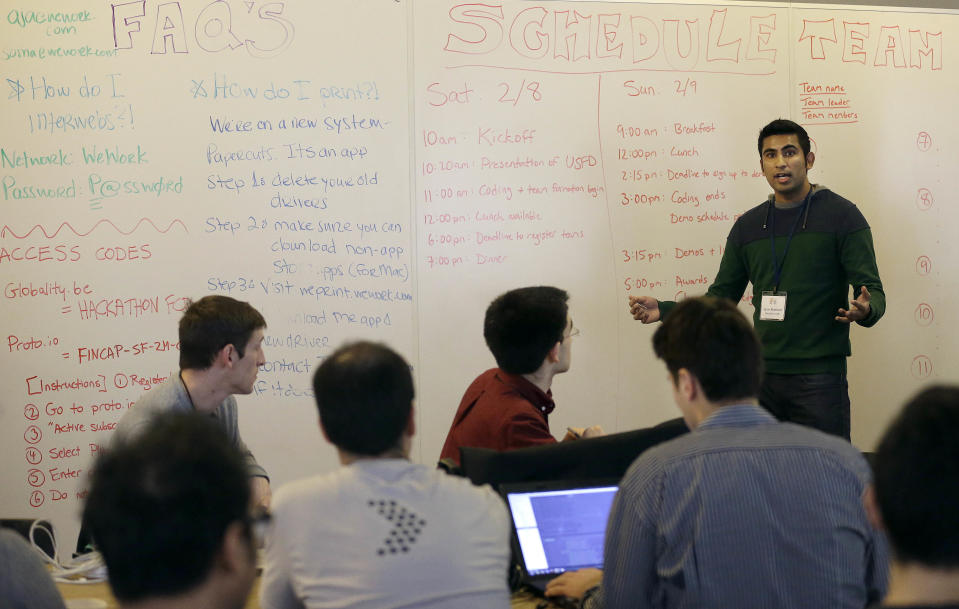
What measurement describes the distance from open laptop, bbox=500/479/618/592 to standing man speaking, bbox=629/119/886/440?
205 centimetres

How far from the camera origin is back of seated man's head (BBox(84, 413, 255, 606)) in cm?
106

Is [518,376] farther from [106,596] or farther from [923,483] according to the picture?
[923,483]

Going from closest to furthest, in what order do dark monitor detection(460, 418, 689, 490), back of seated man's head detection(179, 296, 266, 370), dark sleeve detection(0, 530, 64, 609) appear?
dark sleeve detection(0, 530, 64, 609), dark monitor detection(460, 418, 689, 490), back of seated man's head detection(179, 296, 266, 370)

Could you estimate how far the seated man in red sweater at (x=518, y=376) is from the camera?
2.69 meters

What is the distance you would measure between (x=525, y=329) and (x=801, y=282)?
5.72 feet

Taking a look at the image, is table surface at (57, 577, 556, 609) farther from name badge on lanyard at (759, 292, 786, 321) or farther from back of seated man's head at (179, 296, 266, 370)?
name badge on lanyard at (759, 292, 786, 321)

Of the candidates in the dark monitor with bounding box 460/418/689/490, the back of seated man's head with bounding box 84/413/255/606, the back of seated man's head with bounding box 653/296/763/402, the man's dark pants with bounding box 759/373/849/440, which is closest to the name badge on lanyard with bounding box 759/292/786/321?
the man's dark pants with bounding box 759/373/849/440

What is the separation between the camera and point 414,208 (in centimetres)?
435

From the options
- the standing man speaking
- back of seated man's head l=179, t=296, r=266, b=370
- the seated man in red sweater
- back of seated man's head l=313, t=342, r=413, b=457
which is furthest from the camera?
the standing man speaking

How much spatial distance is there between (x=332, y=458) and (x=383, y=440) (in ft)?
8.84

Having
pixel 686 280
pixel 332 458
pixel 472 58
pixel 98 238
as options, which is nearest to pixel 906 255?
pixel 686 280

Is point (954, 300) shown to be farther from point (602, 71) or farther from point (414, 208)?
point (414, 208)

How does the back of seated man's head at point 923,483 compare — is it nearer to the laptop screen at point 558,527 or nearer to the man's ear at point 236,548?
the man's ear at point 236,548

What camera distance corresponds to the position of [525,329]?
2.87 meters
